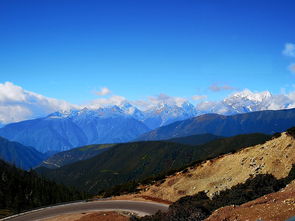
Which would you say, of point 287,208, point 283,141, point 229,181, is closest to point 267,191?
point 287,208

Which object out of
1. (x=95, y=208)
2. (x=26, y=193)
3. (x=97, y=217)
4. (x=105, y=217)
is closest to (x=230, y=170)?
(x=95, y=208)

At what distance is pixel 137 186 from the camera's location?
293 ft

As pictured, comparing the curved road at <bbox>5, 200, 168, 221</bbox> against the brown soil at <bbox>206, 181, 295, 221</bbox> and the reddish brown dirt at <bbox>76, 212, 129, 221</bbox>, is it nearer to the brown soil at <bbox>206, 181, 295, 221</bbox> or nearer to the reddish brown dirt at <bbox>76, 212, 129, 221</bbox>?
the reddish brown dirt at <bbox>76, 212, 129, 221</bbox>

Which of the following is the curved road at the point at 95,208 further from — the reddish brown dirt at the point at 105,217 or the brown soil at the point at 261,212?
the brown soil at the point at 261,212

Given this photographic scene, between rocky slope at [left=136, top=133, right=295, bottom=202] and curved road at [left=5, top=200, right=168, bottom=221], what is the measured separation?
30.7 ft

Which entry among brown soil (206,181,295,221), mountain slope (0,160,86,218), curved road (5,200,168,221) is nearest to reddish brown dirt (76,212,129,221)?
curved road (5,200,168,221)

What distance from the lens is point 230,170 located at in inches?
2788

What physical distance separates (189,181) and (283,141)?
23.5m

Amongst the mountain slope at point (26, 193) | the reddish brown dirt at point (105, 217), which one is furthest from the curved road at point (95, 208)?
the mountain slope at point (26, 193)

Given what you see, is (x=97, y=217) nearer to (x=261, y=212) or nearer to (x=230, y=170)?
(x=261, y=212)

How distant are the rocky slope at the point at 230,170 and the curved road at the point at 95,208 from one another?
934 centimetres

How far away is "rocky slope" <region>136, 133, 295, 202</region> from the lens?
203 ft

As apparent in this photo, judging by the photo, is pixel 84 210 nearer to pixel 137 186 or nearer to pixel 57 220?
pixel 57 220

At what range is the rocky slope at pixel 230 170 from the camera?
61875 mm
